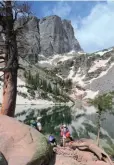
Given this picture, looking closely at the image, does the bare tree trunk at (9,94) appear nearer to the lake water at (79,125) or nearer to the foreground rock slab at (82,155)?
the foreground rock slab at (82,155)

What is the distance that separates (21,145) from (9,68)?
5950 millimetres

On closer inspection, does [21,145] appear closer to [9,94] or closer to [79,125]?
[9,94]

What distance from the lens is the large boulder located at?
12.8 meters

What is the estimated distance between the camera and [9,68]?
18.2 meters

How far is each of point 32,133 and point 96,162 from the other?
3.35 metres

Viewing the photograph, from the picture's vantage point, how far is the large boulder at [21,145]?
1280 centimetres

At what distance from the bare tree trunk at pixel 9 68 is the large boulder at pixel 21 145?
351cm

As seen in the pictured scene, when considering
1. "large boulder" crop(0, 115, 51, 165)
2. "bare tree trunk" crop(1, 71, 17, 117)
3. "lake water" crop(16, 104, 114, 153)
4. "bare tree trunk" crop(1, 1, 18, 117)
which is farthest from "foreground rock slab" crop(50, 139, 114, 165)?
"lake water" crop(16, 104, 114, 153)

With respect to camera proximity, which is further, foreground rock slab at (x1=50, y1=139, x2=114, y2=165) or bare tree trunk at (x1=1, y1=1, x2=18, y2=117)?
bare tree trunk at (x1=1, y1=1, x2=18, y2=117)

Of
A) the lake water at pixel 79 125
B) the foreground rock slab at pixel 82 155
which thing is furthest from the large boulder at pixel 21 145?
the lake water at pixel 79 125

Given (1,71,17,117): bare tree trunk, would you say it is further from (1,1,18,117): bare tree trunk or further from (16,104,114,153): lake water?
(16,104,114,153): lake water

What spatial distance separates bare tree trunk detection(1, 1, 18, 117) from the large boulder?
3515 millimetres

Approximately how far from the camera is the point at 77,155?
1605 centimetres

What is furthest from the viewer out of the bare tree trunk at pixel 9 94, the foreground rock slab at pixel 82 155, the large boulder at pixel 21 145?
the bare tree trunk at pixel 9 94
